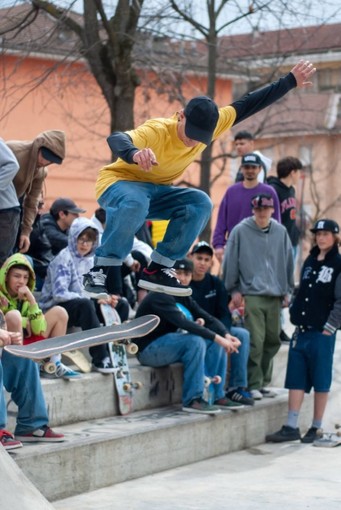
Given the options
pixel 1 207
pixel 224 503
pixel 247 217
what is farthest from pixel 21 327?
pixel 247 217

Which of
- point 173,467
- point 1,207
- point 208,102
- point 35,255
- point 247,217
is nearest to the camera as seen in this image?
point 208,102

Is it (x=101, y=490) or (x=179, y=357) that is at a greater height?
(x=179, y=357)

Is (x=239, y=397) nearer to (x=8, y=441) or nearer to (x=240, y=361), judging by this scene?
(x=240, y=361)

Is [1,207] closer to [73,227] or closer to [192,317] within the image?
[73,227]

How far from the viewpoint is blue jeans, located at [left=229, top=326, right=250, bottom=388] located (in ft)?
30.9

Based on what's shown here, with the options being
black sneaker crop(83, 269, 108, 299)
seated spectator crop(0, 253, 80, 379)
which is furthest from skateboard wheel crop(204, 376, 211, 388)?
black sneaker crop(83, 269, 108, 299)

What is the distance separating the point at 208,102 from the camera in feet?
19.7

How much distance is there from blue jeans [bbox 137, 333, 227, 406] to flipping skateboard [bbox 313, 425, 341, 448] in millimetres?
1059

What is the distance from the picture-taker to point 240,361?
30.8 ft

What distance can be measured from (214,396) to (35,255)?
206cm

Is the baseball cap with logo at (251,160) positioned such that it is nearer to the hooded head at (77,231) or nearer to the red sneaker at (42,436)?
the hooded head at (77,231)

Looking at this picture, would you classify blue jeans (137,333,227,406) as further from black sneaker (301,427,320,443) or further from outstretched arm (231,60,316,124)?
outstretched arm (231,60,316,124)

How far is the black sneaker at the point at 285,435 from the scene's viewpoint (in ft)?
31.2

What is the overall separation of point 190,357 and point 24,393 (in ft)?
6.70
